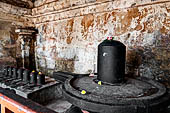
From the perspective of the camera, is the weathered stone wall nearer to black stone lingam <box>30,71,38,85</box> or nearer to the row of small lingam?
the row of small lingam

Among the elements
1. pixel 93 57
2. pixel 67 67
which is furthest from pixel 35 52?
pixel 93 57

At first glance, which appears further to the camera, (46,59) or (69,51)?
(46,59)

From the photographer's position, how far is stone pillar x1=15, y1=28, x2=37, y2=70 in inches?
184

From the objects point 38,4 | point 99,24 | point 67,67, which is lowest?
point 67,67

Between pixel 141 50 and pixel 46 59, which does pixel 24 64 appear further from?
pixel 141 50

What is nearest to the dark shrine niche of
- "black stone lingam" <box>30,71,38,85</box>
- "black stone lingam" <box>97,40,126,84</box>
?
"black stone lingam" <box>30,71,38,85</box>

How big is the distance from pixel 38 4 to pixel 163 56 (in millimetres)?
4794

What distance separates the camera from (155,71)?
269 centimetres

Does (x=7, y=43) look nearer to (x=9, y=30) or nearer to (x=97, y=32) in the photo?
(x=9, y=30)

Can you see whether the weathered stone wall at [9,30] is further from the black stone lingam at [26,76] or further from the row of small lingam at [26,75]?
the black stone lingam at [26,76]

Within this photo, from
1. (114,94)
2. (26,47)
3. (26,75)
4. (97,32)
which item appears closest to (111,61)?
(114,94)

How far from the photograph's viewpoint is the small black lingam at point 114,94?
141 centimetres

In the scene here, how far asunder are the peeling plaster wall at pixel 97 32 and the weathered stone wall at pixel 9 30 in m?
0.60

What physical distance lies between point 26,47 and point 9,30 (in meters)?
0.85
